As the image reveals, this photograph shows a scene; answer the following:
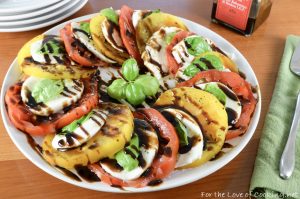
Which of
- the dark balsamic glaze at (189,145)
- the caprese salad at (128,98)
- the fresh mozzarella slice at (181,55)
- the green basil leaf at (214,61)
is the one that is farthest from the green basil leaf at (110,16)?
the dark balsamic glaze at (189,145)

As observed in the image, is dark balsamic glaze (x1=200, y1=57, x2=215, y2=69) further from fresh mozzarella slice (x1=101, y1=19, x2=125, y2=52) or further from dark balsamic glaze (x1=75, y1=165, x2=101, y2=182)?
dark balsamic glaze (x1=75, y1=165, x2=101, y2=182)

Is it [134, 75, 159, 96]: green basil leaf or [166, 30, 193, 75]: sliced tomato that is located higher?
[166, 30, 193, 75]: sliced tomato

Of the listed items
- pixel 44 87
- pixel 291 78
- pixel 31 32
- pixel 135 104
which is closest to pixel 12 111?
pixel 44 87

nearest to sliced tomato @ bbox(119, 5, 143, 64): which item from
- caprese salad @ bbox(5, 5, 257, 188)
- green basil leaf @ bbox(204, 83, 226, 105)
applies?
caprese salad @ bbox(5, 5, 257, 188)

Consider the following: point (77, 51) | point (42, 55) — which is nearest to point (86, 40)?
point (77, 51)

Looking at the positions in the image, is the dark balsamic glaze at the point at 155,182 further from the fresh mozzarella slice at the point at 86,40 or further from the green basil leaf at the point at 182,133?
the fresh mozzarella slice at the point at 86,40

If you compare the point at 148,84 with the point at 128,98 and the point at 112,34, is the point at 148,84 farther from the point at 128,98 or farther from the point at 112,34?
the point at 112,34
